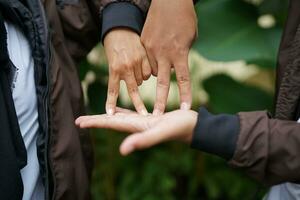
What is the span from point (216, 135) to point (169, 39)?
0.23 m

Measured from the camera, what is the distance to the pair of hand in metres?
0.88

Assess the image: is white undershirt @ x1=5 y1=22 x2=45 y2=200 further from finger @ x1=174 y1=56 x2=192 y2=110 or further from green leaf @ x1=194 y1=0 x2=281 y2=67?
green leaf @ x1=194 y1=0 x2=281 y2=67

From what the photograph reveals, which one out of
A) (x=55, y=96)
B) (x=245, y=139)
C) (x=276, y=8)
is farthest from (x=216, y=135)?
(x=276, y=8)

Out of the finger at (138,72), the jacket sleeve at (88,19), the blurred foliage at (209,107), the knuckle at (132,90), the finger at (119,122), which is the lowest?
the blurred foliage at (209,107)

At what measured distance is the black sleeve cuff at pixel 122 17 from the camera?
0.93 meters

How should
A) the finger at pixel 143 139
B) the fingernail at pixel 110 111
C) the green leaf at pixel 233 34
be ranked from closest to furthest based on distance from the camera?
the finger at pixel 143 139, the fingernail at pixel 110 111, the green leaf at pixel 233 34

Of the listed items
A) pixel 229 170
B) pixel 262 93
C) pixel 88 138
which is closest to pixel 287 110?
pixel 88 138

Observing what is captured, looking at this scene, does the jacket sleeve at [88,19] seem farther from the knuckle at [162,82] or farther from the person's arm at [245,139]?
the person's arm at [245,139]

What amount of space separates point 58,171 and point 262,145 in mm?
340

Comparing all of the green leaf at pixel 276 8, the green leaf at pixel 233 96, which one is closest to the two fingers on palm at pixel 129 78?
the green leaf at pixel 233 96

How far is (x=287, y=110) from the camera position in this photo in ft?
2.77

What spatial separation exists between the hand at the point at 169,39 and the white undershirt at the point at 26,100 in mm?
190

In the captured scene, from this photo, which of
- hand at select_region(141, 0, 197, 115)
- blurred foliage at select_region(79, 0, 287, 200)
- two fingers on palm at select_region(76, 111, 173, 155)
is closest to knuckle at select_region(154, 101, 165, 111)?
hand at select_region(141, 0, 197, 115)

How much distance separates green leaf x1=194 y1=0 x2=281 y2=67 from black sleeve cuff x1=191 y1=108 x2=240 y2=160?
51cm
